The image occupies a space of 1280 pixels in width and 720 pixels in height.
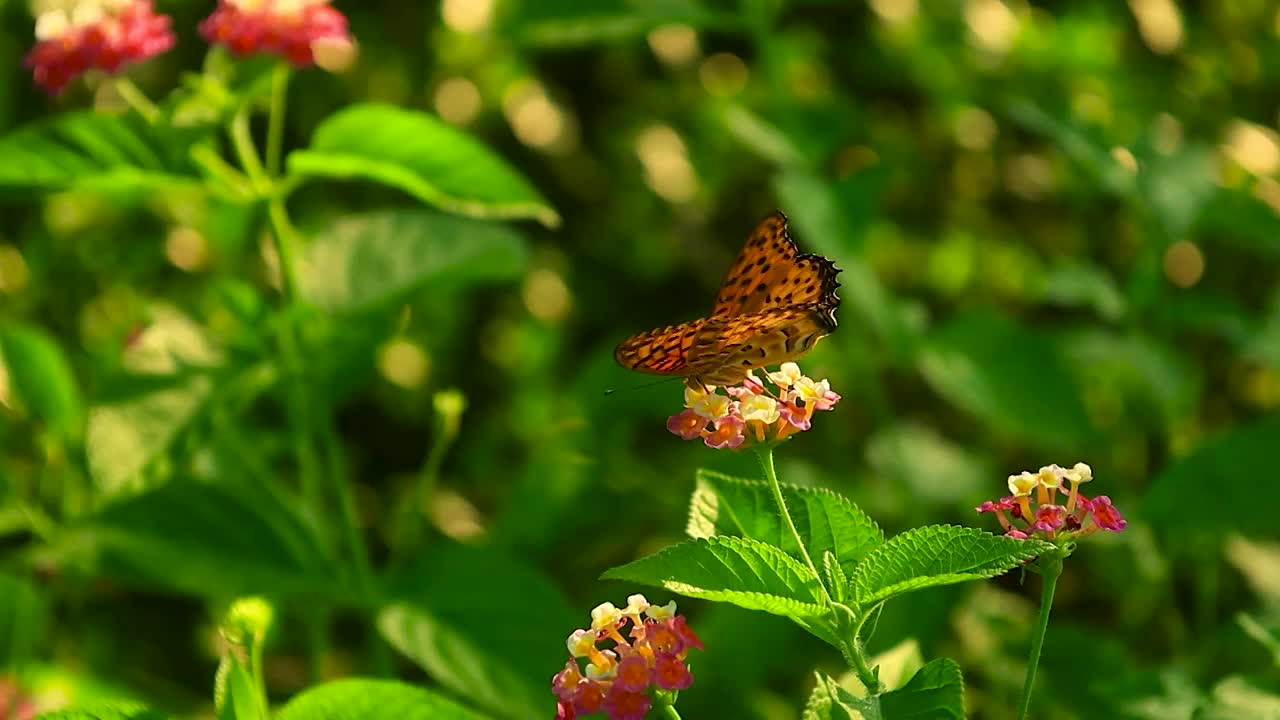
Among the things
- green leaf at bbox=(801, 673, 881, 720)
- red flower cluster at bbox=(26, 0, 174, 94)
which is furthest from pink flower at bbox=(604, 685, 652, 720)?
red flower cluster at bbox=(26, 0, 174, 94)

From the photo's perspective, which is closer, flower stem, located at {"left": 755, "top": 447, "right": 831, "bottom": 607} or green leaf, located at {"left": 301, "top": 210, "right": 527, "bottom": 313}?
flower stem, located at {"left": 755, "top": 447, "right": 831, "bottom": 607}

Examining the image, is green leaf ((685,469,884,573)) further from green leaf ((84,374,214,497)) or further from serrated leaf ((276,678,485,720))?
green leaf ((84,374,214,497))

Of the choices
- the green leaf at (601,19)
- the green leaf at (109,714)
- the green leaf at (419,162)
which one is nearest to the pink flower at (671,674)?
the green leaf at (109,714)

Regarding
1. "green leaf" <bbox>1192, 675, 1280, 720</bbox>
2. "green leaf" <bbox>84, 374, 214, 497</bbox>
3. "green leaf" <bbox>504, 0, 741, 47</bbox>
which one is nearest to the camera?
"green leaf" <bbox>1192, 675, 1280, 720</bbox>

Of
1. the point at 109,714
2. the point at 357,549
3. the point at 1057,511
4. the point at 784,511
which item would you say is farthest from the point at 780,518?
the point at 357,549

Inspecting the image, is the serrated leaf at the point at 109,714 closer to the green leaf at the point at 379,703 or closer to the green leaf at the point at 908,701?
the green leaf at the point at 379,703

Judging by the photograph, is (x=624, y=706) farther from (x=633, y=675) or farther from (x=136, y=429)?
(x=136, y=429)
